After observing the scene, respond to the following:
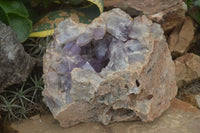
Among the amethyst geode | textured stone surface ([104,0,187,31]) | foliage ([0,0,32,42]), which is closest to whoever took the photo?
the amethyst geode

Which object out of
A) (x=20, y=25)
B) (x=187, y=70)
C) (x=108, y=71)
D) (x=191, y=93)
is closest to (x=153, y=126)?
(x=108, y=71)

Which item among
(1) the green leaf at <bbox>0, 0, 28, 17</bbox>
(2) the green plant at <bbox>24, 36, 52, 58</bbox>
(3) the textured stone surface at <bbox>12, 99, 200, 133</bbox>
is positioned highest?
(1) the green leaf at <bbox>0, 0, 28, 17</bbox>

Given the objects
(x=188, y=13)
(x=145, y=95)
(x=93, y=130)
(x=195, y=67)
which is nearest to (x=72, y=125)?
(x=93, y=130)

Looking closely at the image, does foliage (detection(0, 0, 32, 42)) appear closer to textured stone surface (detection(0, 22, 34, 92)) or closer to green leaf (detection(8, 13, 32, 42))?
green leaf (detection(8, 13, 32, 42))

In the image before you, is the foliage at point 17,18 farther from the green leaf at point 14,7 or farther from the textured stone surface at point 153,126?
the textured stone surface at point 153,126

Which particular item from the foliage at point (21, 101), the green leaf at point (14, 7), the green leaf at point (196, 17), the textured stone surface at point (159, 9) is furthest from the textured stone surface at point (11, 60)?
the green leaf at point (196, 17)

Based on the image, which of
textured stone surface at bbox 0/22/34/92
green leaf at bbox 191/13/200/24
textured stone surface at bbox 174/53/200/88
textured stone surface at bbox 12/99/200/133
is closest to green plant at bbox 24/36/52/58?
textured stone surface at bbox 0/22/34/92

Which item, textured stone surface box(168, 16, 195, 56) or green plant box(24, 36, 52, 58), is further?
textured stone surface box(168, 16, 195, 56)
